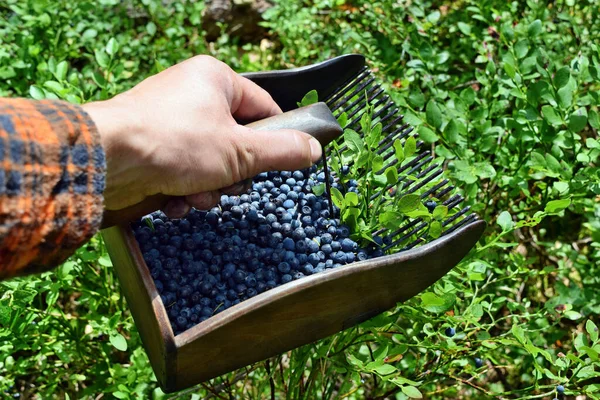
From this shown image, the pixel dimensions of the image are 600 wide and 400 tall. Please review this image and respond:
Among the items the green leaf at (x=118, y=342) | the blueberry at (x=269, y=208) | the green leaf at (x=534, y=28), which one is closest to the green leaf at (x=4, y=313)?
the green leaf at (x=118, y=342)

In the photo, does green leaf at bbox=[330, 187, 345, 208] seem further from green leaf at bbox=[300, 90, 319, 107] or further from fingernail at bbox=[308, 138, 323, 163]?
green leaf at bbox=[300, 90, 319, 107]

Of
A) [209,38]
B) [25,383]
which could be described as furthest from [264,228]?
[209,38]

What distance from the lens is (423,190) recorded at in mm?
1377

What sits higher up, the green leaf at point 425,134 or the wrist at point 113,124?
the wrist at point 113,124

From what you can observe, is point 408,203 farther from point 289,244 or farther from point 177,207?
point 177,207

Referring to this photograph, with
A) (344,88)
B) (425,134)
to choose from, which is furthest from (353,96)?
(425,134)

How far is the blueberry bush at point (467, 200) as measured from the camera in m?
1.44

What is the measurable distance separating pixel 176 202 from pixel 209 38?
1712mm

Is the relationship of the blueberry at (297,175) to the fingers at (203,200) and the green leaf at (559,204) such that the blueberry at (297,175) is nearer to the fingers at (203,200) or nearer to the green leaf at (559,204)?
the fingers at (203,200)

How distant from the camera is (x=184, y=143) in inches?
43.0

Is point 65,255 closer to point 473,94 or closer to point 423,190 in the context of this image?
point 423,190

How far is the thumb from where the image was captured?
116 cm

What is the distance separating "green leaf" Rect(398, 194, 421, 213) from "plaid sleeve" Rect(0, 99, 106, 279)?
0.49 metres

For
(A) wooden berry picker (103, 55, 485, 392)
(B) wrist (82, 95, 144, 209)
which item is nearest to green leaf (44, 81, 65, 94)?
(A) wooden berry picker (103, 55, 485, 392)
